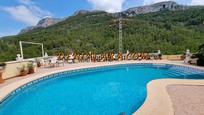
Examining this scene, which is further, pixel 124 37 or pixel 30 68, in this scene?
pixel 124 37

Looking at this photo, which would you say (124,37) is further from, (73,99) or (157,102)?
(157,102)

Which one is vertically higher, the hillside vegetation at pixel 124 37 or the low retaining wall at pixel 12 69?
the hillside vegetation at pixel 124 37

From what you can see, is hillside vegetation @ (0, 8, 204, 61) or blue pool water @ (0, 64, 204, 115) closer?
blue pool water @ (0, 64, 204, 115)

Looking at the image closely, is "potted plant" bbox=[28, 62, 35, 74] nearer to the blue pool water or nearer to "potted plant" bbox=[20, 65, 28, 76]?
"potted plant" bbox=[20, 65, 28, 76]

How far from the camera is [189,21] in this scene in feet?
105

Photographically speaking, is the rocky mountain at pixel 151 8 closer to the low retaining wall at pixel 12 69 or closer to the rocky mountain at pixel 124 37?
the rocky mountain at pixel 124 37

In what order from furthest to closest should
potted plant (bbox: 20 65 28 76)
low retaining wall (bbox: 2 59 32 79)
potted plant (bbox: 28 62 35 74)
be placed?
potted plant (bbox: 28 62 35 74), potted plant (bbox: 20 65 28 76), low retaining wall (bbox: 2 59 32 79)

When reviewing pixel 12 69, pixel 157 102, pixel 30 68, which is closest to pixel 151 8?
pixel 30 68

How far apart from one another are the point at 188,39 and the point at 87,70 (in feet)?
53.2

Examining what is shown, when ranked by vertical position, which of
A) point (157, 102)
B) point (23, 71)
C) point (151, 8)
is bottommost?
point (157, 102)

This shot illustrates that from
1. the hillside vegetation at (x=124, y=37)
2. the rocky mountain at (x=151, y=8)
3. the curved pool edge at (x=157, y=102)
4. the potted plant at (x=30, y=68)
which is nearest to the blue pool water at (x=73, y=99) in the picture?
the curved pool edge at (x=157, y=102)

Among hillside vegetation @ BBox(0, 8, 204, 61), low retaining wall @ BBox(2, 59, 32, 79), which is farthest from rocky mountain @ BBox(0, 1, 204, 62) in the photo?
low retaining wall @ BBox(2, 59, 32, 79)

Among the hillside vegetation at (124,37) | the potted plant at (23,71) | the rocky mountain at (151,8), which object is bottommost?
the potted plant at (23,71)

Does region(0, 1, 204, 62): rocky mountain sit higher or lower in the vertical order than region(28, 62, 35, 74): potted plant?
higher
